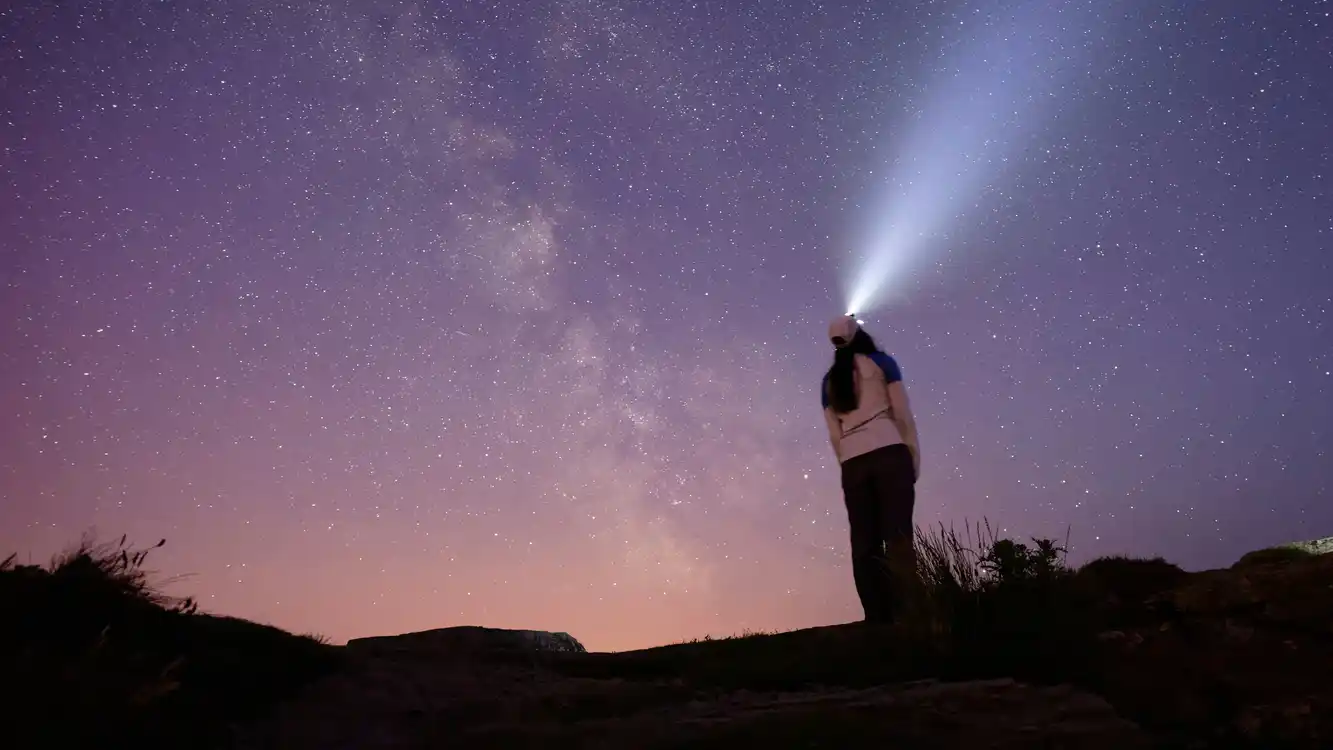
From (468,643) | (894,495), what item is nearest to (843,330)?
(894,495)

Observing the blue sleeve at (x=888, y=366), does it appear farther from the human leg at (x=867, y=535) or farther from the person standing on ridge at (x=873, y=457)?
the human leg at (x=867, y=535)

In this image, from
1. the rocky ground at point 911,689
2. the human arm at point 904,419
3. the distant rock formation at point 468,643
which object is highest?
the human arm at point 904,419

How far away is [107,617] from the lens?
402 cm

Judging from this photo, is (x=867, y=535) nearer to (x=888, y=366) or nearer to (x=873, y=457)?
(x=873, y=457)

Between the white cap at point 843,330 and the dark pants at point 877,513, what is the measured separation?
96 centimetres

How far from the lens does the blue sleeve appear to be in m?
6.40

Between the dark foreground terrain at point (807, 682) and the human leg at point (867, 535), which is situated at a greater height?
the human leg at point (867, 535)

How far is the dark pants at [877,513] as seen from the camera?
6.11m

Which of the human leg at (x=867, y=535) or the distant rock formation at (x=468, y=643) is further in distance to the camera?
the distant rock formation at (x=468, y=643)

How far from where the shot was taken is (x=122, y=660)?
11.1 ft

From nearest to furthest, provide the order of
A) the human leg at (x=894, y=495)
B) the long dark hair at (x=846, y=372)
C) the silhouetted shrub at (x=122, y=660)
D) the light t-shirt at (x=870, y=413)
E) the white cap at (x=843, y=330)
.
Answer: the silhouetted shrub at (x=122, y=660), the human leg at (x=894, y=495), the light t-shirt at (x=870, y=413), the long dark hair at (x=846, y=372), the white cap at (x=843, y=330)

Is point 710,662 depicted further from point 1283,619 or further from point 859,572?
point 1283,619

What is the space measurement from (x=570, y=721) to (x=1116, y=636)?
3.21 metres

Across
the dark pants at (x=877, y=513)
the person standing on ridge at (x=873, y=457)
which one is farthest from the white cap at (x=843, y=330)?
the dark pants at (x=877, y=513)
